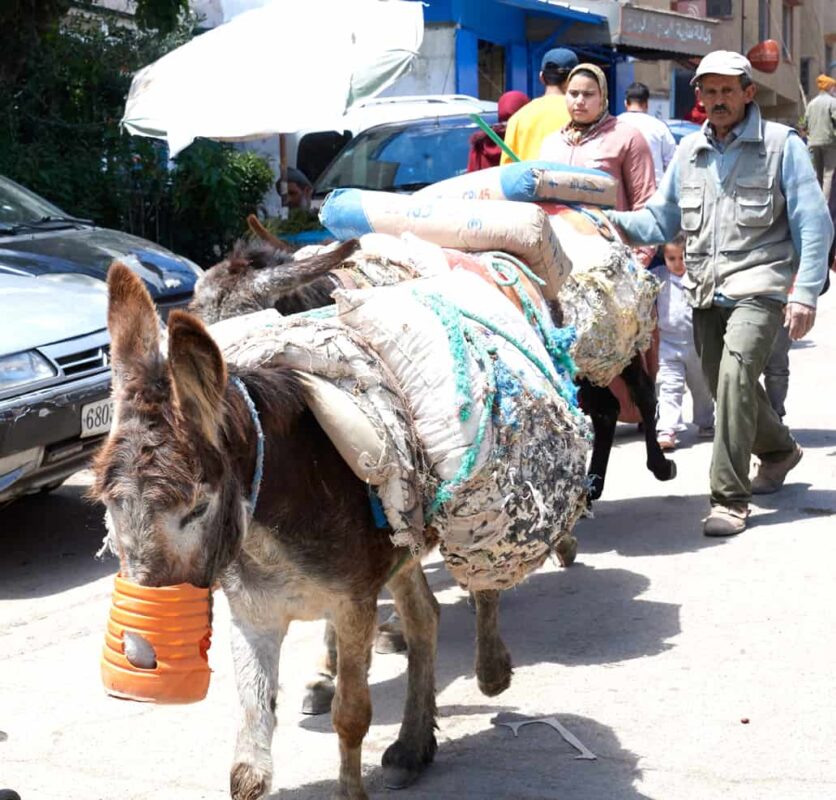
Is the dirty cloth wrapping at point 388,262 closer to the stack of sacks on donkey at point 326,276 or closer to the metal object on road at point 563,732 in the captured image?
the stack of sacks on donkey at point 326,276

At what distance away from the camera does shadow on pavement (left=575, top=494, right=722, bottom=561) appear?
684 centimetres

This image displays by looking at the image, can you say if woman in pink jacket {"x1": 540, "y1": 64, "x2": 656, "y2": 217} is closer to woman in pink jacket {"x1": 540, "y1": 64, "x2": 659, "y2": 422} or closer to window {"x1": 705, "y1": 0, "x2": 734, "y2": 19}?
woman in pink jacket {"x1": 540, "y1": 64, "x2": 659, "y2": 422}

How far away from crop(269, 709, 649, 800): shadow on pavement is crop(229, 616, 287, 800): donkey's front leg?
0.60 meters

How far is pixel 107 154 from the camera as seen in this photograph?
1296 cm

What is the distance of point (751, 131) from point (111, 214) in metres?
7.61

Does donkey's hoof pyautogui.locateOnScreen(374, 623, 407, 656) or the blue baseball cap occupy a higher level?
the blue baseball cap

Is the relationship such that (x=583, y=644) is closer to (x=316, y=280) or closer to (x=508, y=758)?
(x=508, y=758)

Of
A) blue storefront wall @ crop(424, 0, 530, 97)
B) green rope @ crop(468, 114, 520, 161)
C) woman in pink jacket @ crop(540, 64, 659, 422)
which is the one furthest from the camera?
blue storefront wall @ crop(424, 0, 530, 97)

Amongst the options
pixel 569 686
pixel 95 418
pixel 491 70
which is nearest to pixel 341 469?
pixel 569 686

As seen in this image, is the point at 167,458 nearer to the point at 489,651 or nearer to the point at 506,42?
the point at 489,651

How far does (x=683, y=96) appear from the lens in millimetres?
32562

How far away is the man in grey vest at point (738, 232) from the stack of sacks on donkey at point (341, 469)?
8.36ft

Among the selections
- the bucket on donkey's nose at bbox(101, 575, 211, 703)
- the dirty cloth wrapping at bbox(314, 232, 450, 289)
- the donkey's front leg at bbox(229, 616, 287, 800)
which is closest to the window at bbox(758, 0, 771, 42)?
the dirty cloth wrapping at bbox(314, 232, 450, 289)

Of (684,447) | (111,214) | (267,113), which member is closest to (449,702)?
(684,447)
